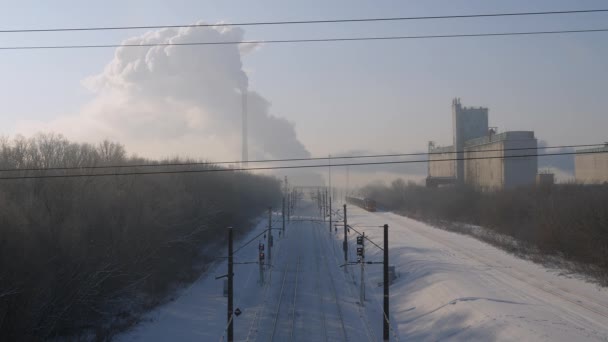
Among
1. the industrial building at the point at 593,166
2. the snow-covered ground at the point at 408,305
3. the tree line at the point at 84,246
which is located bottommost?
the snow-covered ground at the point at 408,305

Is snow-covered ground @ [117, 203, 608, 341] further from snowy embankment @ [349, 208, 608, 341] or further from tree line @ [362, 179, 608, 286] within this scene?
tree line @ [362, 179, 608, 286]

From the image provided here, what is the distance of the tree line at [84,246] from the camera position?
13914 millimetres

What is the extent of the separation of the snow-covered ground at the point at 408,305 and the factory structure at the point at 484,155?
2364cm

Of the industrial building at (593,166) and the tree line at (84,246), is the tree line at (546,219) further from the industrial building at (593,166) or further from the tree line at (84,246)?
the tree line at (84,246)

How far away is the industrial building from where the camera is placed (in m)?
49.0

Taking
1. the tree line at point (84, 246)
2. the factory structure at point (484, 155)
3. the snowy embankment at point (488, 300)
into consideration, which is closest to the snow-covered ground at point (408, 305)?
the snowy embankment at point (488, 300)

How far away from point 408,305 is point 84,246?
502 inches

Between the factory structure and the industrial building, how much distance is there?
5040 millimetres

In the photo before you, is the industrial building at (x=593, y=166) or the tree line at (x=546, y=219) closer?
the tree line at (x=546, y=219)

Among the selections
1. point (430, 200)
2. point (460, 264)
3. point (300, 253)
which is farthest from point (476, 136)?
point (460, 264)

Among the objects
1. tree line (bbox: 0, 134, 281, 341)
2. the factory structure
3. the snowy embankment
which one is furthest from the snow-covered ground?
the factory structure

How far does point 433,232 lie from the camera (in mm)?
47250

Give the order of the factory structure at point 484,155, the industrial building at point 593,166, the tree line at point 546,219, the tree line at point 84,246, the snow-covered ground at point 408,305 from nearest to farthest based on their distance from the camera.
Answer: the tree line at point 84,246 < the snow-covered ground at point 408,305 < the tree line at point 546,219 < the industrial building at point 593,166 < the factory structure at point 484,155

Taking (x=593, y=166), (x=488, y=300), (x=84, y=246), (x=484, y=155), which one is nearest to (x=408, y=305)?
(x=488, y=300)
